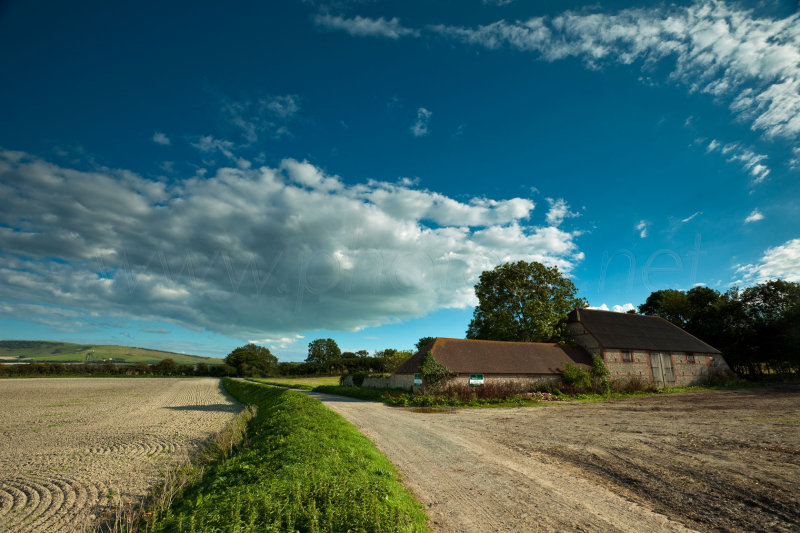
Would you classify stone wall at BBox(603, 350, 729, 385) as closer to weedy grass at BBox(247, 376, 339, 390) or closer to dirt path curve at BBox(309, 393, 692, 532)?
dirt path curve at BBox(309, 393, 692, 532)

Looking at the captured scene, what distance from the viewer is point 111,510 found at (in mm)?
7914

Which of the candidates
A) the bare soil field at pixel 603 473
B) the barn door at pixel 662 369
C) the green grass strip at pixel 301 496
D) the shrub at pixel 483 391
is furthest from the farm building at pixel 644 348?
the green grass strip at pixel 301 496

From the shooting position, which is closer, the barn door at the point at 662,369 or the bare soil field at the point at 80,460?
the bare soil field at the point at 80,460

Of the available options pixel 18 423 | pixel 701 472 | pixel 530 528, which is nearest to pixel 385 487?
pixel 530 528

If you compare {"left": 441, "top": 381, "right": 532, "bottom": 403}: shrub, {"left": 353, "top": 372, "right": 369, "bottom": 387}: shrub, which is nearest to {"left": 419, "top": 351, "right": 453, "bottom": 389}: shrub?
{"left": 441, "top": 381, "right": 532, "bottom": 403}: shrub

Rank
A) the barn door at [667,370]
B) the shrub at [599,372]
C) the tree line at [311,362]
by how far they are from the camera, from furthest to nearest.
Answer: the tree line at [311,362], the barn door at [667,370], the shrub at [599,372]

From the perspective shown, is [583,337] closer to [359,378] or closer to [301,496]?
[359,378]

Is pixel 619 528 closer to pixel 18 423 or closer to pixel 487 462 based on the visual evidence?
pixel 487 462

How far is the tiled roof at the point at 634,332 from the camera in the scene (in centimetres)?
4131

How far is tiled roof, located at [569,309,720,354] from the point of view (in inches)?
1626

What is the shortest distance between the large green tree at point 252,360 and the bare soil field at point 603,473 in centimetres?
10130

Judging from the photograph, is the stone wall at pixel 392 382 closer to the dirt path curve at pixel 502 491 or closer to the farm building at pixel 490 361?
the farm building at pixel 490 361

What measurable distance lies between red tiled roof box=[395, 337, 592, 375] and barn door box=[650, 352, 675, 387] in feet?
29.0

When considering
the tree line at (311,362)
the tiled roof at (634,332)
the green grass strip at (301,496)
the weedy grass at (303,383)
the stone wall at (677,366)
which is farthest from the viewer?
the tree line at (311,362)
